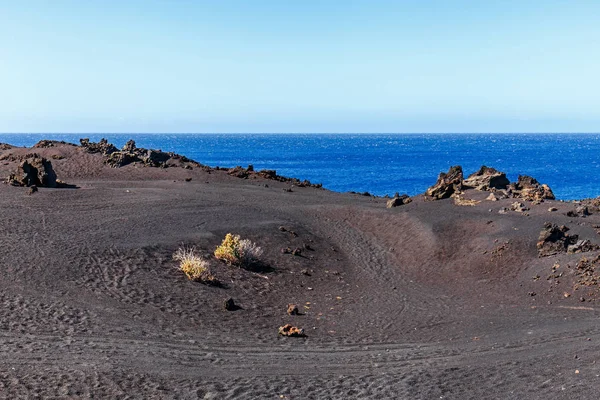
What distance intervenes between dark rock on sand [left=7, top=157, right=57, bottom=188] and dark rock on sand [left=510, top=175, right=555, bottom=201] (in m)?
22.1

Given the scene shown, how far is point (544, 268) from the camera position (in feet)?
66.0

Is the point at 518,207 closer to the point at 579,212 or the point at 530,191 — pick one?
the point at 579,212

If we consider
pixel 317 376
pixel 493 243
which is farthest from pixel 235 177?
pixel 317 376

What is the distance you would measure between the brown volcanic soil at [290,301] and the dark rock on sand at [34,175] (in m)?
1.36

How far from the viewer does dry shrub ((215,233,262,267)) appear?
20.5 meters

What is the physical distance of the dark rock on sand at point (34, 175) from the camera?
29.7 m

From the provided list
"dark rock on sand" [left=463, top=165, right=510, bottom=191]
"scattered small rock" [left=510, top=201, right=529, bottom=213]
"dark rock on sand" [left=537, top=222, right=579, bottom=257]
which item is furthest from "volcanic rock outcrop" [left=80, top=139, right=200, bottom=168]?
"dark rock on sand" [left=537, top=222, right=579, bottom=257]

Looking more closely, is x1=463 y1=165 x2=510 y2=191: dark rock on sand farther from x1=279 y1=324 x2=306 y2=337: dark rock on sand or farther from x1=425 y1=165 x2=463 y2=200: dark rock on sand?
x1=279 y1=324 x2=306 y2=337: dark rock on sand

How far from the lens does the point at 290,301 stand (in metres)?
18.1

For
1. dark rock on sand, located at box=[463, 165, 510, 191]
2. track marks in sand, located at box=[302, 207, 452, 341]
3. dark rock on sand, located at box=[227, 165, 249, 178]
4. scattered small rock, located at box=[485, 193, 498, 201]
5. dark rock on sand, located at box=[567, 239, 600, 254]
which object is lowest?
track marks in sand, located at box=[302, 207, 452, 341]

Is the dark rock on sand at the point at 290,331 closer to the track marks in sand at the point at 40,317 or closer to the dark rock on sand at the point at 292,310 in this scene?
the dark rock on sand at the point at 292,310

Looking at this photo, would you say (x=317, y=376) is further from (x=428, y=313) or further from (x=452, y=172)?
(x=452, y=172)

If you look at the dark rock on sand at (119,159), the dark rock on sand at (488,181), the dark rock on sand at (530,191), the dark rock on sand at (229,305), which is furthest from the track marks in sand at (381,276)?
the dark rock on sand at (119,159)

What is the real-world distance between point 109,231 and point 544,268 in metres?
14.6
